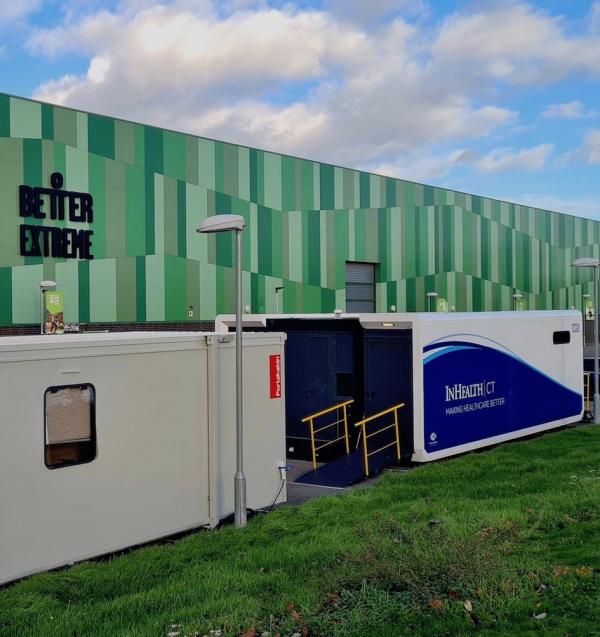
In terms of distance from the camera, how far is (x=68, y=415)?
864 centimetres

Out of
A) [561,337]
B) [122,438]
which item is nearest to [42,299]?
[561,337]

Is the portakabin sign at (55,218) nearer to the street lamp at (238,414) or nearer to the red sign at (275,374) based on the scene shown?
the red sign at (275,374)

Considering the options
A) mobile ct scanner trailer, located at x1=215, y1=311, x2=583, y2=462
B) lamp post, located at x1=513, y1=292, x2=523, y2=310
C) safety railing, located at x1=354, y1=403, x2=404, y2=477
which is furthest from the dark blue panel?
lamp post, located at x1=513, y1=292, x2=523, y2=310

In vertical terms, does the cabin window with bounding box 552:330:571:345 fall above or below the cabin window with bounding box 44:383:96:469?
above

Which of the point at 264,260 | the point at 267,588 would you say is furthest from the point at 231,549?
the point at 264,260

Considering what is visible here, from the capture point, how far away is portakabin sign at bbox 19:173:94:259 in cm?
2742

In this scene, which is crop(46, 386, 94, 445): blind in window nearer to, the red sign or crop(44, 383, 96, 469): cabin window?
crop(44, 383, 96, 469): cabin window

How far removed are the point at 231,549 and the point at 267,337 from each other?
328 cm

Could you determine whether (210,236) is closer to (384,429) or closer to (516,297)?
(384,429)

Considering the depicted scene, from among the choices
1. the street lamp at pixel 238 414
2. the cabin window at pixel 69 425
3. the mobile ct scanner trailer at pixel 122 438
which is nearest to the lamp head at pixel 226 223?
the street lamp at pixel 238 414

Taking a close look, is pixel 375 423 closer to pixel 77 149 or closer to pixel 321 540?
pixel 321 540

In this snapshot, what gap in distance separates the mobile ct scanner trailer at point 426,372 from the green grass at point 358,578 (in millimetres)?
3926

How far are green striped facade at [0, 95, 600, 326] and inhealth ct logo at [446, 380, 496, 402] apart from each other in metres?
17.1

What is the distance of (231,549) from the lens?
29.2 ft
